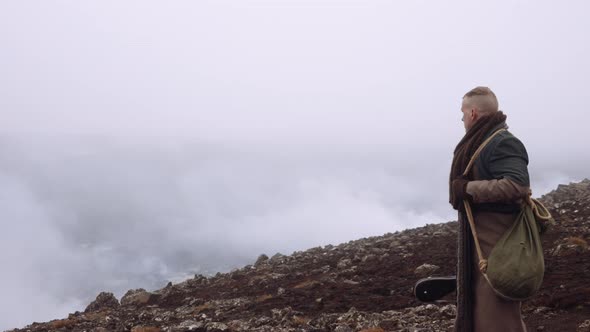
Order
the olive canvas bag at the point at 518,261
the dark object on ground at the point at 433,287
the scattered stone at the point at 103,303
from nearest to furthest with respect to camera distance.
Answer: the olive canvas bag at the point at 518,261 < the dark object on ground at the point at 433,287 < the scattered stone at the point at 103,303

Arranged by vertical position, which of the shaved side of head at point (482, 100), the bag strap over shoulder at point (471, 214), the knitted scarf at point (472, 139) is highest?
the shaved side of head at point (482, 100)

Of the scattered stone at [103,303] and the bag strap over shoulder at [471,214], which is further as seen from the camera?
the scattered stone at [103,303]

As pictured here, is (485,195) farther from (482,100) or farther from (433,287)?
(433,287)

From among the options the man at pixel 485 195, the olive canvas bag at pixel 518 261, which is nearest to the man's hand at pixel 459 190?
the man at pixel 485 195

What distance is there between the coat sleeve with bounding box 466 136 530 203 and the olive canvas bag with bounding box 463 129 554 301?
0.61 feet

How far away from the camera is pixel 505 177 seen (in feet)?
15.7

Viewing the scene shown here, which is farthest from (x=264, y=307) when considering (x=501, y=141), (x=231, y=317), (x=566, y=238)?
(x=501, y=141)

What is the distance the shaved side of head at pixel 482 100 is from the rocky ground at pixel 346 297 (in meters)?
4.54

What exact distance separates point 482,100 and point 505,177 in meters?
0.94

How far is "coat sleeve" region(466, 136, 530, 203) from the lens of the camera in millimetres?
4750

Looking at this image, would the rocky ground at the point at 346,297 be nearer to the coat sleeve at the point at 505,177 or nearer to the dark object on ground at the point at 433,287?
the dark object on ground at the point at 433,287

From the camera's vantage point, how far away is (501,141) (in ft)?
16.2

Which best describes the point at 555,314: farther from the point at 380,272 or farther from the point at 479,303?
the point at 380,272

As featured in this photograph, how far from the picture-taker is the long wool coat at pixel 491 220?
4.82 meters
